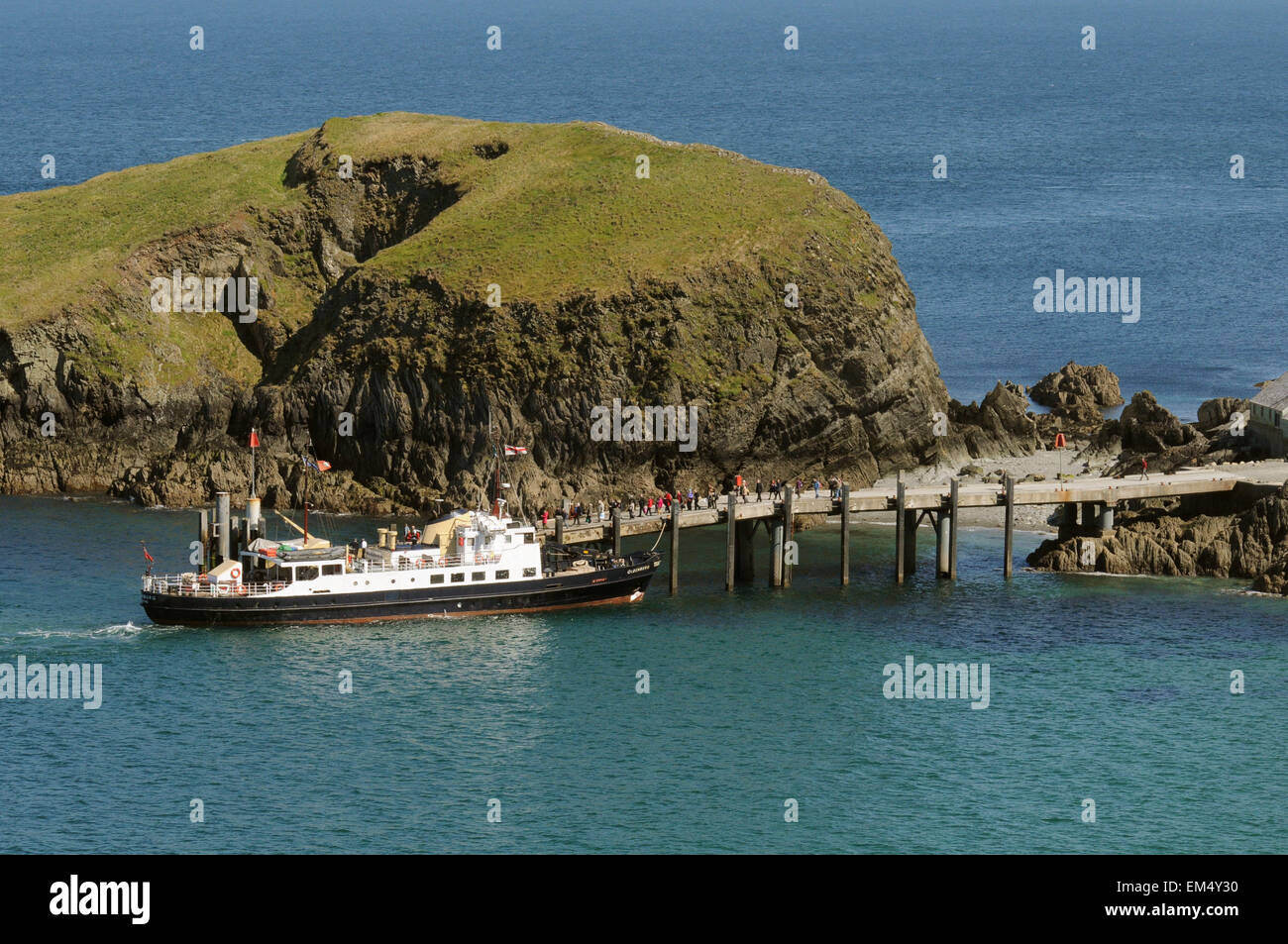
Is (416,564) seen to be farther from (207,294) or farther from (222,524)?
(207,294)

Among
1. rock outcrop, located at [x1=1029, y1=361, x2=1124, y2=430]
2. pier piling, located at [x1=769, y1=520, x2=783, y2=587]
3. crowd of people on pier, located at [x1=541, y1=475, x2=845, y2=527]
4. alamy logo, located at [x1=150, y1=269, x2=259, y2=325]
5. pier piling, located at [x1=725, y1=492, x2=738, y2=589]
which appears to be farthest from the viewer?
rock outcrop, located at [x1=1029, y1=361, x2=1124, y2=430]

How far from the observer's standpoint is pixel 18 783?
74.8 m

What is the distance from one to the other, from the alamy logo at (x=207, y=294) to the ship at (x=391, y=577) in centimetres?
3763

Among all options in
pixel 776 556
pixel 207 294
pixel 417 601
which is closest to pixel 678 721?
pixel 417 601

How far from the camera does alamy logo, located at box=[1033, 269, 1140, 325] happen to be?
17138 cm

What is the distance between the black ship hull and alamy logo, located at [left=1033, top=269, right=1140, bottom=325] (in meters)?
79.6

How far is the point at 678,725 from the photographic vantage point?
81.5m

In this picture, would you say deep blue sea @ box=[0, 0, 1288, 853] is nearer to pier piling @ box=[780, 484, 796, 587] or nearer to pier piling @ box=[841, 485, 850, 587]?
pier piling @ box=[780, 484, 796, 587]

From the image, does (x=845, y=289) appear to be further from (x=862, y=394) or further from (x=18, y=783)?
(x=18, y=783)

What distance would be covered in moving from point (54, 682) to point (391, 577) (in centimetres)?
1714

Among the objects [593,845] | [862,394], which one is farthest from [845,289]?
A: [593,845]

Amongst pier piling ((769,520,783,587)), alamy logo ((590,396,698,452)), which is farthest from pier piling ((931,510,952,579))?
alamy logo ((590,396,698,452))

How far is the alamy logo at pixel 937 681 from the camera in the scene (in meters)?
85.8

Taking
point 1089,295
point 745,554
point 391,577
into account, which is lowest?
point 391,577
